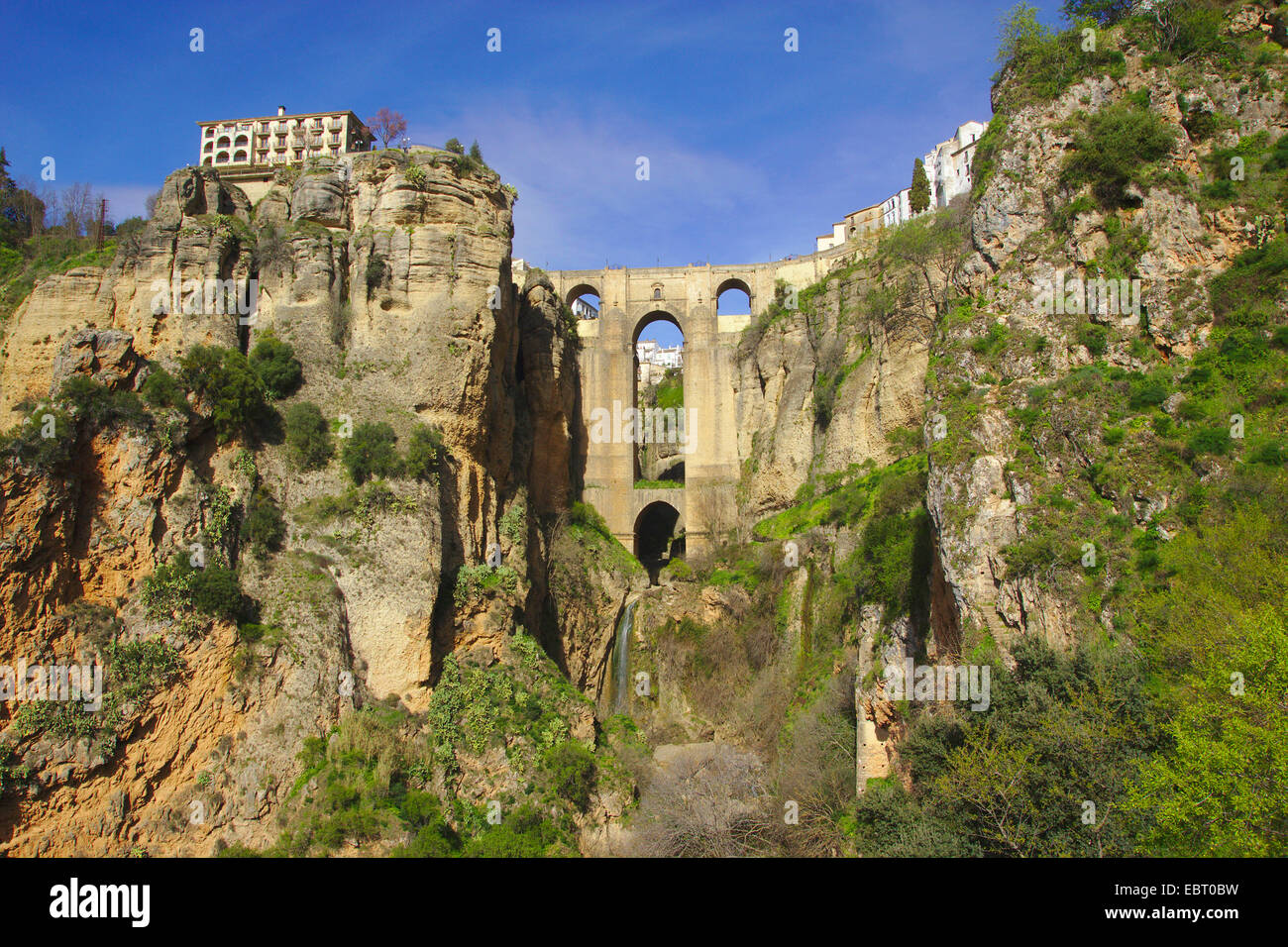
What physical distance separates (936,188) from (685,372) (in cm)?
2272

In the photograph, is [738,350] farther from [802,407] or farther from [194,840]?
[194,840]

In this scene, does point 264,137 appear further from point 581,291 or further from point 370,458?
point 370,458

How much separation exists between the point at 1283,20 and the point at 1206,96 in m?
3.15

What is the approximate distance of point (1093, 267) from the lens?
18297 mm

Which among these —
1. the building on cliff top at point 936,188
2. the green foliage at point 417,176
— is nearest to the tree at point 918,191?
the building on cliff top at point 936,188

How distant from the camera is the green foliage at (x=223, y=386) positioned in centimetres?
2230

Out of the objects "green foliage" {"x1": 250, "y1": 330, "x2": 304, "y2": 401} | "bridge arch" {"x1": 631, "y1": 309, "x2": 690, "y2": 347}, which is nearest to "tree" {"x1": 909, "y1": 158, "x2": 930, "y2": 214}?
"bridge arch" {"x1": 631, "y1": 309, "x2": 690, "y2": 347}

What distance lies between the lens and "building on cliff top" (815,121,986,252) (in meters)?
51.6

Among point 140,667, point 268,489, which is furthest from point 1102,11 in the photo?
point 140,667

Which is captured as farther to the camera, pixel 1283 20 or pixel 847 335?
pixel 847 335

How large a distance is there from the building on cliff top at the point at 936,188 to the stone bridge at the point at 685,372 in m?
6.56

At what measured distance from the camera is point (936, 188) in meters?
53.8
